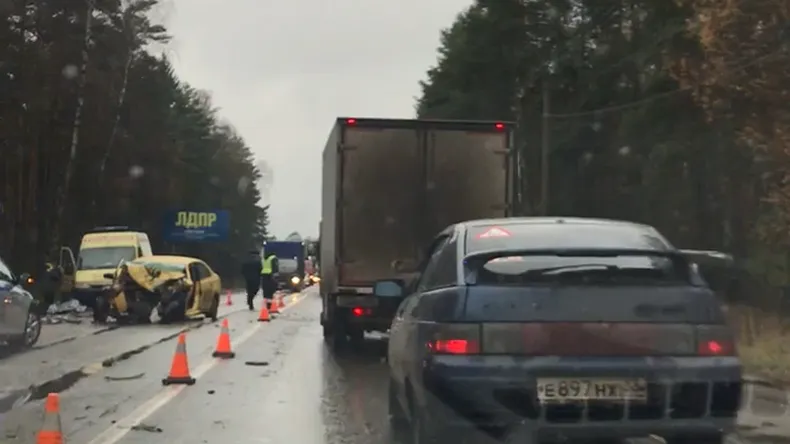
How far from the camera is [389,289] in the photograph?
9.14 meters

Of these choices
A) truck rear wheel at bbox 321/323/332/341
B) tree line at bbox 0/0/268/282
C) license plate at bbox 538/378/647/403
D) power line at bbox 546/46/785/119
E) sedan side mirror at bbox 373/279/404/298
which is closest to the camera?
license plate at bbox 538/378/647/403

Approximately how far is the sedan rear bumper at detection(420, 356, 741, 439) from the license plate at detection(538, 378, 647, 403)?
1.1 inches

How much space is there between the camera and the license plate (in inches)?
263

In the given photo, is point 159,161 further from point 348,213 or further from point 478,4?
point 348,213

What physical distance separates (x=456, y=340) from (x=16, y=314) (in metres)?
12.9

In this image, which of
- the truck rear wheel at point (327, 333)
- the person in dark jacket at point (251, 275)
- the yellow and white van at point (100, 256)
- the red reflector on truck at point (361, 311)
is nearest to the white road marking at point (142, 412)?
the red reflector on truck at point (361, 311)

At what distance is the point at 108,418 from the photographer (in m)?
10.9

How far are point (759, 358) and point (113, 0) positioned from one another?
3740 cm

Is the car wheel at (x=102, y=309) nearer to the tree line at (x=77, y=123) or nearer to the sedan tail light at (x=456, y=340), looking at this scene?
the tree line at (x=77, y=123)

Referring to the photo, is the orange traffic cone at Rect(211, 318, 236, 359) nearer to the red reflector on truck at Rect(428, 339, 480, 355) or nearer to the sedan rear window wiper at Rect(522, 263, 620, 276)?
the red reflector on truck at Rect(428, 339, 480, 355)

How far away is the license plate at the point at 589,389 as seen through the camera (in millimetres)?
6691

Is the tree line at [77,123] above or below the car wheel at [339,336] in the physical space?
above

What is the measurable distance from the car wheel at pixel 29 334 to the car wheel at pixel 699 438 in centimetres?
1366

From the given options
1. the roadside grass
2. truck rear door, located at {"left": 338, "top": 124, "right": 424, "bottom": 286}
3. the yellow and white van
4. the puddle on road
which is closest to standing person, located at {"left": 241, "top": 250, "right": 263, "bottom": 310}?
the yellow and white van
